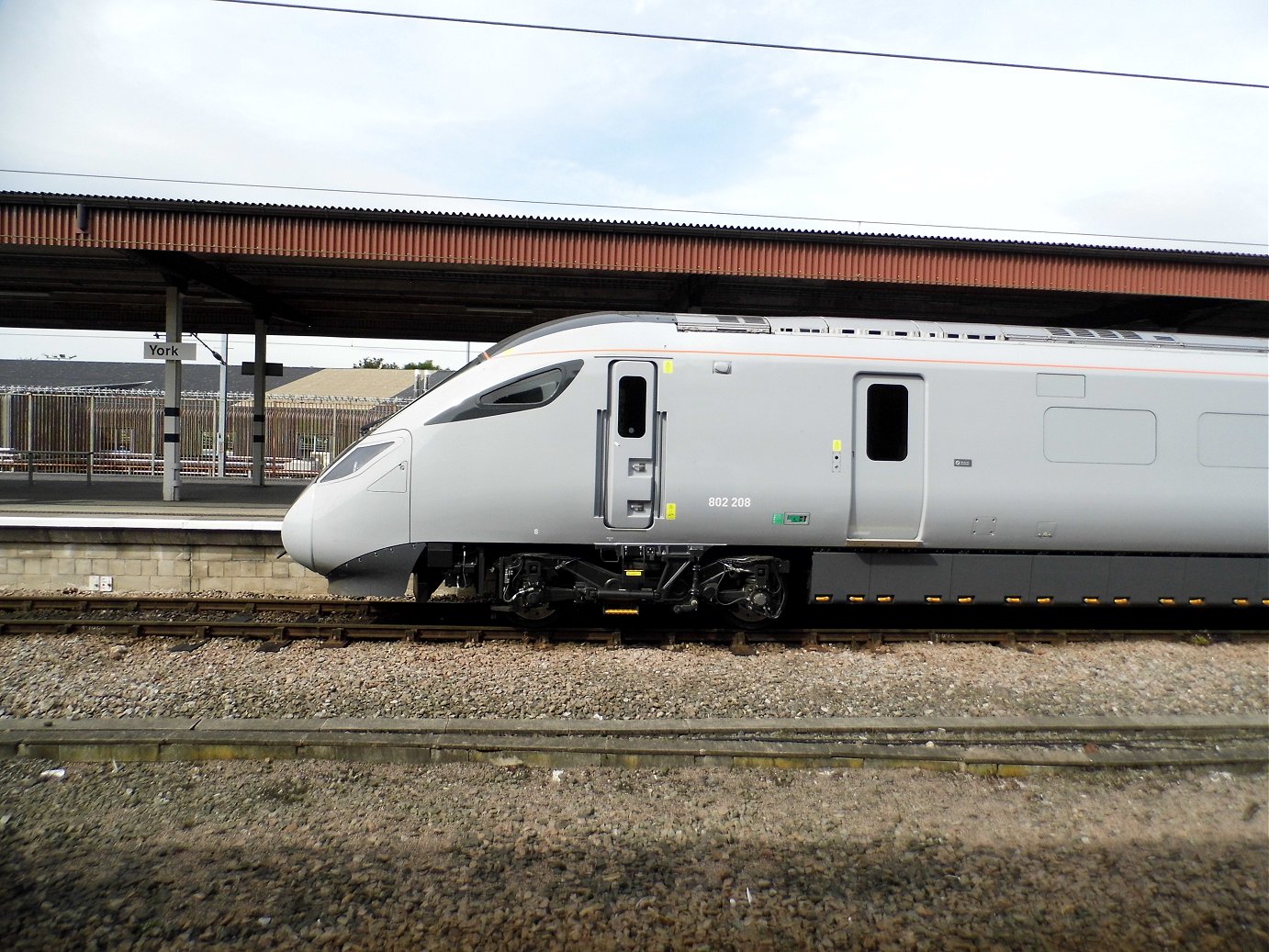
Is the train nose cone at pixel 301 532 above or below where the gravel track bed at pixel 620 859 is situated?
above

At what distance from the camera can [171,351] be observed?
13383mm

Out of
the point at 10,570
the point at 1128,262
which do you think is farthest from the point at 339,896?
the point at 1128,262

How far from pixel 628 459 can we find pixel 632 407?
0.51 metres

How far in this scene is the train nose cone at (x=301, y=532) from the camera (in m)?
7.63

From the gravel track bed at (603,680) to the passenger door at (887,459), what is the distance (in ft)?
4.20

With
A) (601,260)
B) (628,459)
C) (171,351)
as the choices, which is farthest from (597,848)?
(171,351)

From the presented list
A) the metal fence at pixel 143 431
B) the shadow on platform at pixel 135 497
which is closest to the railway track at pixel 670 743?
the shadow on platform at pixel 135 497

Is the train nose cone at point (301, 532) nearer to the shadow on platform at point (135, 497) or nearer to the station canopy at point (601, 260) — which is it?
the shadow on platform at point (135, 497)

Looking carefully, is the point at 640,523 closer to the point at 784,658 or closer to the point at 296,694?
the point at 784,658

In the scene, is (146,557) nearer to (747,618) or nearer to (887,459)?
(747,618)

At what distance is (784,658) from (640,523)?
185 cm

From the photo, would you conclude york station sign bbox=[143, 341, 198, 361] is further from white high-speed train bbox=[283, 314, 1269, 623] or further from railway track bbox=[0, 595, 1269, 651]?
white high-speed train bbox=[283, 314, 1269, 623]

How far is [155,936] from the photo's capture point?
329cm

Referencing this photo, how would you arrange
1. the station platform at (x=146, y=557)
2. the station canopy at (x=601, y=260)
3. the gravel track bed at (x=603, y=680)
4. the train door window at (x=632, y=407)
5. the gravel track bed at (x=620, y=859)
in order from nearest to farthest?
the gravel track bed at (x=620, y=859) < the gravel track bed at (x=603, y=680) < the train door window at (x=632, y=407) < the station platform at (x=146, y=557) < the station canopy at (x=601, y=260)
